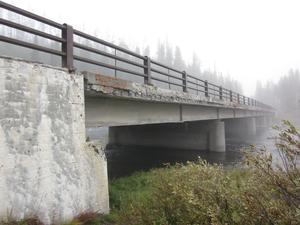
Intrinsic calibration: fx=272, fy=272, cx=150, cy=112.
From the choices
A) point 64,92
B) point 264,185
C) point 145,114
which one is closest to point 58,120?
point 64,92

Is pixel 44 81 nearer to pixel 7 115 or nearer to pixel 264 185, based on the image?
pixel 7 115

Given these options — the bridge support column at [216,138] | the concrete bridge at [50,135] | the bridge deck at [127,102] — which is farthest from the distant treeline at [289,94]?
the concrete bridge at [50,135]

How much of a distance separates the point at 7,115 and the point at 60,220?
7.08 feet

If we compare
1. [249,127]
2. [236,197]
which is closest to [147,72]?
[236,197]

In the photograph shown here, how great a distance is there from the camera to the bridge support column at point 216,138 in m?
21.6

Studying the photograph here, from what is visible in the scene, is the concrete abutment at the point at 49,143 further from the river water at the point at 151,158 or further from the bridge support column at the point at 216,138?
the bridge support column at the point at 216,138

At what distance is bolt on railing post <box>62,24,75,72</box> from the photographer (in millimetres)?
5979

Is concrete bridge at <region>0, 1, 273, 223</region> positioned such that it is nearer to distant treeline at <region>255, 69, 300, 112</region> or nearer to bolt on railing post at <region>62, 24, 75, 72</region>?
bolt on railing post at <region>62, 24, 75, 72</region>

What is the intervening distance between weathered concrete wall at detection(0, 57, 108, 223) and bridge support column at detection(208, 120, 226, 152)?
16.8m

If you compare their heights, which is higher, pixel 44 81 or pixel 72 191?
pixel 44 81

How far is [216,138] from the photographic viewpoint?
21.8m

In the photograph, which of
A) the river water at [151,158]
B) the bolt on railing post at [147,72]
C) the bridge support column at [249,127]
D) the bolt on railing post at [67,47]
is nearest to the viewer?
the bolt on railing post at [67,47]

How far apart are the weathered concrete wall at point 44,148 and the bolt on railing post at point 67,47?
371 millimetres

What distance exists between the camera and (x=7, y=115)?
4434mm
